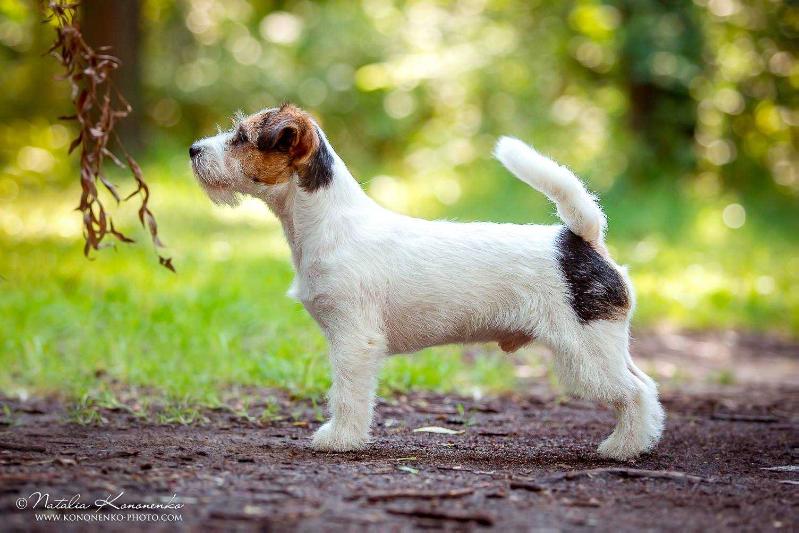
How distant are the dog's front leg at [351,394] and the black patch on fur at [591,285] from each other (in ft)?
3.22

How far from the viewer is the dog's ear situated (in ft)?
15.3

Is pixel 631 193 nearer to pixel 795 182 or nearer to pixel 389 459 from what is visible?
pixel 795 182

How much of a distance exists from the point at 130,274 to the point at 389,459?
5.22 meters

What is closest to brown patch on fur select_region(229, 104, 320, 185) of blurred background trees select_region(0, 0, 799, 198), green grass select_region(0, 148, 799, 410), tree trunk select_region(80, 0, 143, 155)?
green grass select_region(0, 148, 799, 410)

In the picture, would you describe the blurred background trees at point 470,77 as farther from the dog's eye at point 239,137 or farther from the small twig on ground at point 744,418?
the small twig on ground at point 744,418

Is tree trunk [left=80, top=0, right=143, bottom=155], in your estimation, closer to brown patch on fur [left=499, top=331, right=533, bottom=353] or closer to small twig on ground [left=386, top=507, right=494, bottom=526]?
brown patch on fur [left=499, top=331, right=533, bottom=353]

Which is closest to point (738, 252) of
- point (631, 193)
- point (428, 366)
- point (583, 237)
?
point (631, 193)

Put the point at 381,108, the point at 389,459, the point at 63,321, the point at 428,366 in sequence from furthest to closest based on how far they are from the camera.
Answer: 1. the point at 381,108
2. the point at 63,321
3. the point at 428,366
4. the point at 389,459

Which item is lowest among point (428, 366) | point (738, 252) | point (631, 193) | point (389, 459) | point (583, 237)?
point (389, 459)

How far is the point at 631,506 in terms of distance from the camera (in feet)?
12.5

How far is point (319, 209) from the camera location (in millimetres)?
4801

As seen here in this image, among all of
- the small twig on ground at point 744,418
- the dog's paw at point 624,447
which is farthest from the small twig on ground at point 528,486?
the small twig on ground at point 744,418

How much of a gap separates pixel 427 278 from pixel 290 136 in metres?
0.96

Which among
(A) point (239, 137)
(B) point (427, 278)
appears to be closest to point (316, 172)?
(A) point (239, 137)
